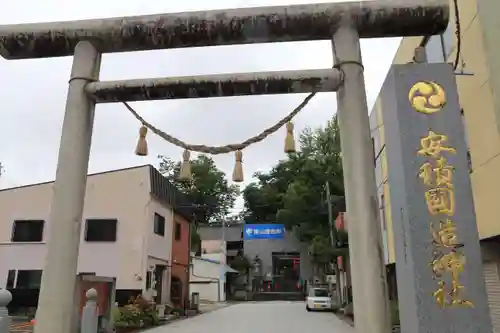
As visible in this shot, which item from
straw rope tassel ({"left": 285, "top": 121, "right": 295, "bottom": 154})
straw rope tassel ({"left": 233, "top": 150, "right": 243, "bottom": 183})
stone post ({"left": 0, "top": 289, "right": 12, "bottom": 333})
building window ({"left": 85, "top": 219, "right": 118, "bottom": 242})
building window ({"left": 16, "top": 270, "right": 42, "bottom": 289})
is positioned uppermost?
building window ({"left": 85, "top": 219, "right": 118, "bottom": 242})

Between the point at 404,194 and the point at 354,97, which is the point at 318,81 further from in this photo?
the point at 404,194

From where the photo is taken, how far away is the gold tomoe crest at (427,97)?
520 cm

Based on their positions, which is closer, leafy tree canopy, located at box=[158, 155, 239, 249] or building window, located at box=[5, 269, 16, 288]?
building window, located at box=[5, 269, 16, 288]

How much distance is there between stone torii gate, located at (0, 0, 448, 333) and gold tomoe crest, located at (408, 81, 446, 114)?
61 cm

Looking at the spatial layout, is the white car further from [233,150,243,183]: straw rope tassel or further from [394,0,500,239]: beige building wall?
[233,150,243,183]: straw rope tassel

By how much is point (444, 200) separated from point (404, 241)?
0.62m

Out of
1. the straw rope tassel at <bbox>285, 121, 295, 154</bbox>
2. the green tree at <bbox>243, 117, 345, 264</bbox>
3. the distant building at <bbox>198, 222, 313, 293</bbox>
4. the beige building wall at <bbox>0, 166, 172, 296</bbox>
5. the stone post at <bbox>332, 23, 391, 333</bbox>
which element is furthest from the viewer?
the distant building at <bbox>198, 222, 313, 293</bbox>

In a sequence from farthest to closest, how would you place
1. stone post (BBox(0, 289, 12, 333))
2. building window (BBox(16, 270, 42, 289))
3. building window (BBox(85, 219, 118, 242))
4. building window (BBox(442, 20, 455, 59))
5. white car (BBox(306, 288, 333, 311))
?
white car (BBox(306, 288, 333, 311)) < building window (BBox(85, 219, 118, 242)) < building window (BBox(16, 270, 42, 289)) < building window (BBox(442, 20, 455, 59)) < stone post (BBox(0, 289, 12, 333))

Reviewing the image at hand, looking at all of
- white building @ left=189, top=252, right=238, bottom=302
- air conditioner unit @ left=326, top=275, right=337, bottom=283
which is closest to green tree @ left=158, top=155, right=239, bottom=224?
white building @ left=189, top=252, right=238, bottom=302

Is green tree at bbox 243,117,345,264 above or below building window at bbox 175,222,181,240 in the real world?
above

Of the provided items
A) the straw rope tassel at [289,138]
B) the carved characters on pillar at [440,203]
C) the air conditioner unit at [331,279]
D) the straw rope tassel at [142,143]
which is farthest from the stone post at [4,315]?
the air conditioner unit at [331,279]

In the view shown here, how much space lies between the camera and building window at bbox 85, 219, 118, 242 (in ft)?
66.0

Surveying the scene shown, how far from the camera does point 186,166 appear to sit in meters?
6.04

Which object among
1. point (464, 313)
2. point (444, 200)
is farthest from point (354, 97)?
point (464, 313)
